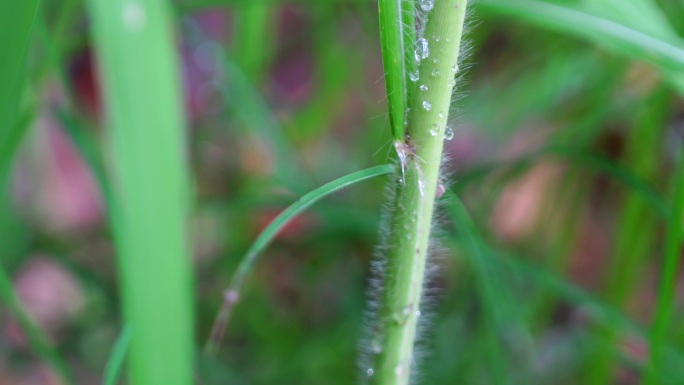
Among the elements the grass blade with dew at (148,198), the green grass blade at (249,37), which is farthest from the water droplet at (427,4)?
the green grass blade at (249,37)

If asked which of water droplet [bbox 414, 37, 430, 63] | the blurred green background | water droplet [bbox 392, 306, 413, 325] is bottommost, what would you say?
the blurred green background

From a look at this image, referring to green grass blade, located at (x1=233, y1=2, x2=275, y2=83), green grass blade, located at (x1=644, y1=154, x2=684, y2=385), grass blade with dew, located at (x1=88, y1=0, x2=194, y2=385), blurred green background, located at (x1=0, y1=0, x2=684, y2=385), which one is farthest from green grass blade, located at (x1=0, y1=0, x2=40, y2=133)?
green grass blade, located at (x1=233, y1=2, x2=275, y2=83)

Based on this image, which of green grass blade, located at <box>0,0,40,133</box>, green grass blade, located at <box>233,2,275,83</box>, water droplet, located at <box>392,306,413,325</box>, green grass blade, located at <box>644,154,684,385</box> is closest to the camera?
green grass blade, located at <box>0,0,40,133</box>

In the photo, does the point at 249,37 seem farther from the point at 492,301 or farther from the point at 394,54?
the point at 394,54

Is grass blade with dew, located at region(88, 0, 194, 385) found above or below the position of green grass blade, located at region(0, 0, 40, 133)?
below

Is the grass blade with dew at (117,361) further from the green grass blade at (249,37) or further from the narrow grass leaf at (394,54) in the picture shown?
the green grass blade at (249,37)

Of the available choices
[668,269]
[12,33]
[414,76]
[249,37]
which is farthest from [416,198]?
[249,37]

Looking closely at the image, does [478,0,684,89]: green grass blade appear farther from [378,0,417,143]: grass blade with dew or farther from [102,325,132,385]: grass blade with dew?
[102,325,132,385]: grass blade with dew
